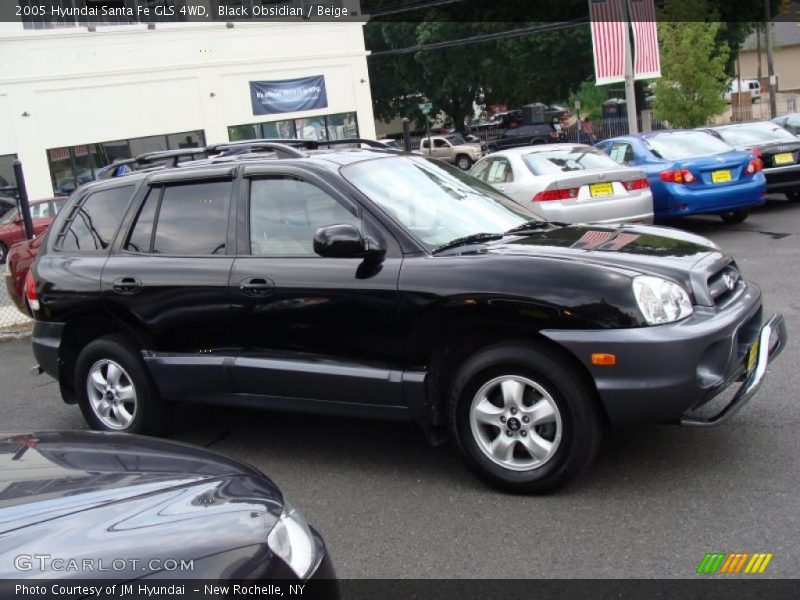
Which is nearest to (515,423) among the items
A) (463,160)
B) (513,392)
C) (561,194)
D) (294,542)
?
(513,392)

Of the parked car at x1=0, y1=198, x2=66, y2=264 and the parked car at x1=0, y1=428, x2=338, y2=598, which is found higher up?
the parked car at x1=0, y1=198, x2=66, y2=264

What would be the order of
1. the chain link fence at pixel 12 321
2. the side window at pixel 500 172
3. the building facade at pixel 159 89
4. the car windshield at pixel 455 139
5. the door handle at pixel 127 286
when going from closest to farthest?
the door handle at pixel 127 286 → the chain link fence at pixel 12 321 → the side window at pixel 500 172 → the building facade at pixel 159 89 → the car windshield at pixel 455 139

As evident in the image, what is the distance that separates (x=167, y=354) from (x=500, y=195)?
7.69 ft

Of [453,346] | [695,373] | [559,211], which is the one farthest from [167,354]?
[559,211]

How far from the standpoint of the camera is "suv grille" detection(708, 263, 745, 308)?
444 centimetres

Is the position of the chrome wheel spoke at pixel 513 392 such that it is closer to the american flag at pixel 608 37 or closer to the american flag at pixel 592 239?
the american flag at pixel 592 239

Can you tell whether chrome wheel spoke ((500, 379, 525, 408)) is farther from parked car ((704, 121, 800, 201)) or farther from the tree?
the tree

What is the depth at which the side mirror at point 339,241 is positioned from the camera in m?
4.54

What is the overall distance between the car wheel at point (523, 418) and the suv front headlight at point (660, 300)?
1.48 ft

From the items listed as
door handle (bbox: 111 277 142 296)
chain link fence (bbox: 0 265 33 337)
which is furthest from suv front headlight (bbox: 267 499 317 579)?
chain link fence (bbox: 0 265 33 337)

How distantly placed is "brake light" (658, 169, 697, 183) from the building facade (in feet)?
55.2

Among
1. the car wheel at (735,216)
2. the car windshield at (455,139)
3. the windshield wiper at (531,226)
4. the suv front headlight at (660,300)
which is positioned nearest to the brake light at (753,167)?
the car wheel at (735,216)

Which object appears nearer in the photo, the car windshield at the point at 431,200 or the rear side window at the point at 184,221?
the car windshield at the point at 431,200

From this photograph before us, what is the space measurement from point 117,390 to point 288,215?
176 centimetres
